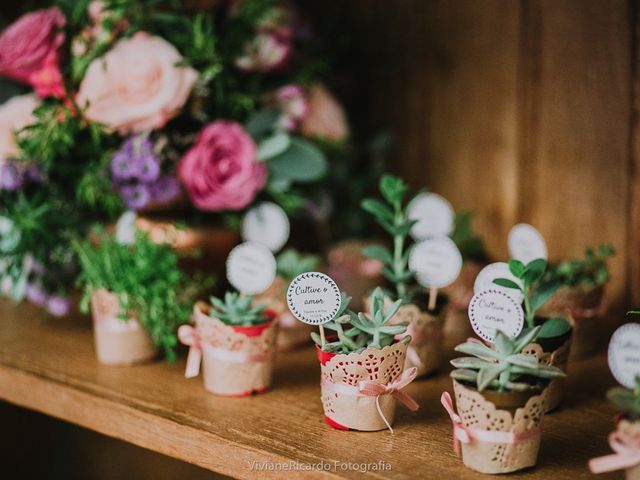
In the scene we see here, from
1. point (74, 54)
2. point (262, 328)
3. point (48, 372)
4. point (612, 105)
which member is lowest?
point (48, 372)

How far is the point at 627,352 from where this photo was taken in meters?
0.79

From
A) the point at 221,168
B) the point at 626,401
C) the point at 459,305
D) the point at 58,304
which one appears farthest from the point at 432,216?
the point at 58,304

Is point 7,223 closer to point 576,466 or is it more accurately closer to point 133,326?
point 133,326

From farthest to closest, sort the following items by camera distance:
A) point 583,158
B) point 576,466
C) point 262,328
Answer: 1. point 583,158
2. point 262,328
3. point 576,466

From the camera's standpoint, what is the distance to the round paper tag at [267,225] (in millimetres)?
1410

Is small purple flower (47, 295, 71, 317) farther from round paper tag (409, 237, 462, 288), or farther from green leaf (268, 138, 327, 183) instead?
round paper tag (409, 237, 462, 288)

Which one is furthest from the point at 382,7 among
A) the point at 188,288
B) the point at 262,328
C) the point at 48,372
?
the point at 48,372

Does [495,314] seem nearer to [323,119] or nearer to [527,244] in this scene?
[527,244]

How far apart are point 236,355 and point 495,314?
375 millimetres

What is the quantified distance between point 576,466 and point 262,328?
0.45 meters

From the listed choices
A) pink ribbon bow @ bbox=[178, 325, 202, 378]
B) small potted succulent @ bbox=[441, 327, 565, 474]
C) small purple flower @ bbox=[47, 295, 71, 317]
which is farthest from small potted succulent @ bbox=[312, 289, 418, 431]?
small purple flower @ bbox=[47, 295, 71, 317]

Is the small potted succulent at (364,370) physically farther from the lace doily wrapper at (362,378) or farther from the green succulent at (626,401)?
the green succulent at (626,401)

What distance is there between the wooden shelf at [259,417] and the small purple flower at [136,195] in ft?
0.86

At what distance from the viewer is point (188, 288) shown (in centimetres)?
126
